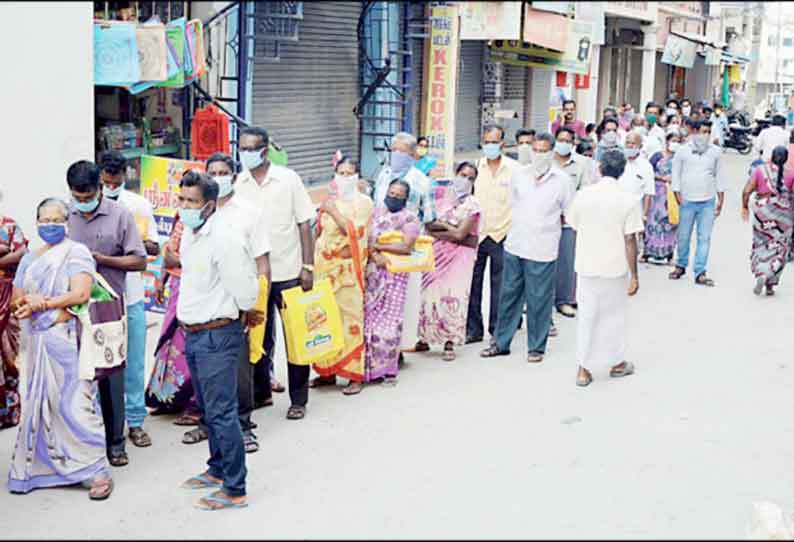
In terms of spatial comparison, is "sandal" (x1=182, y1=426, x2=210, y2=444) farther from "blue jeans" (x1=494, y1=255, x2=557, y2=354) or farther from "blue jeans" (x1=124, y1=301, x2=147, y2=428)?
"blue jeans" (x1=494, y1=255, x2=557, y2=354)

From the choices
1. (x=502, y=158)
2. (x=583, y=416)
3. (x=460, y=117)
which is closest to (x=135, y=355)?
(x=583, y=416)

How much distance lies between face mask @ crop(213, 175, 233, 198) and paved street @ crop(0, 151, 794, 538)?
1.42 metres

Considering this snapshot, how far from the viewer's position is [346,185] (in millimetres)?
7242

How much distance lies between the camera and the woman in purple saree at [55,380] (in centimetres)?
536

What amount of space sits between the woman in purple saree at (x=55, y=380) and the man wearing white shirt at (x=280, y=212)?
4.57ft

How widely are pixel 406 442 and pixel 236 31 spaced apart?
711 cm

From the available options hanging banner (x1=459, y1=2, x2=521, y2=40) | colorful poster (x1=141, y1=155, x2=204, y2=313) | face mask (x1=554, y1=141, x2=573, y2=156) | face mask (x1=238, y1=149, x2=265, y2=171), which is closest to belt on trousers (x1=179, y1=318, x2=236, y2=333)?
face mask (x1=238, y1=149, x2=265, y2=171)

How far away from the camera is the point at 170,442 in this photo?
21.0 ft

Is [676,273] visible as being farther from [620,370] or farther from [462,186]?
[462,186]

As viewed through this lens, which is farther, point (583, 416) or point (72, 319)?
point (583, 416)

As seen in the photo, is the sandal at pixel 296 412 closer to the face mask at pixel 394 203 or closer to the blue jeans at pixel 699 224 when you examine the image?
the face mask at pixel 394 203

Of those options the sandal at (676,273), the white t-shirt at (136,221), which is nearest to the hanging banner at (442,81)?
the sandal at (676,273)

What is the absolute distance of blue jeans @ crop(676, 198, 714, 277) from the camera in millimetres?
11625

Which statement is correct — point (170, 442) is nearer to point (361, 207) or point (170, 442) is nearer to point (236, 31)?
point (361, 207)
